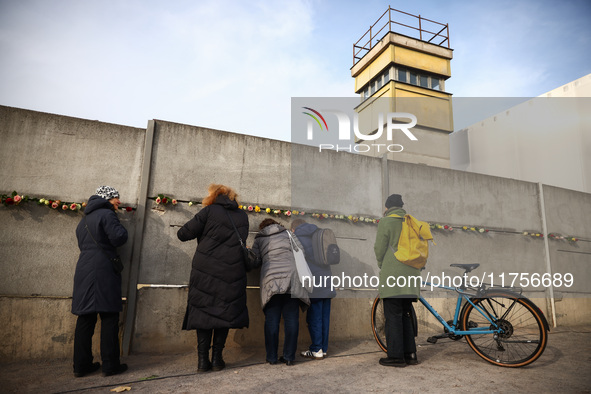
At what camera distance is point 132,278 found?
456 cm

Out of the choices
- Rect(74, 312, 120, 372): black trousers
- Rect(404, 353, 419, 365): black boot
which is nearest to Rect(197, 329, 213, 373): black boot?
Rect(74, 312, 120, 372): black trousers

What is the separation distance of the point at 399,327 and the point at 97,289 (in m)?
3.10

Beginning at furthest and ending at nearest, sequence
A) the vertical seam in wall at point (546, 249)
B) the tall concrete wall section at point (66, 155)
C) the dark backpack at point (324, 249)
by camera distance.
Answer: the vertical seam in wall at point (546, 249) < the dark backpack at point (324, 249) < the tall concrete wall section at point (66, 155)

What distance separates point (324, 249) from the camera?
4.67 metres

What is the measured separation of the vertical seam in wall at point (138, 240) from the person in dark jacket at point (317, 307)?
76.7 inches

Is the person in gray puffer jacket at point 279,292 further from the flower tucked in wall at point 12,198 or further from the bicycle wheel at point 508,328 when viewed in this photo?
the flower tucked in wall at point 12,198

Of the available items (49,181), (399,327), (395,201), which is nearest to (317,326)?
(399,327)

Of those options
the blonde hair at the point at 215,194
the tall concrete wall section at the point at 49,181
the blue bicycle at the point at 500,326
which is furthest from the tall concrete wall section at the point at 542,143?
the tall concrete wall section at the point at 49,181

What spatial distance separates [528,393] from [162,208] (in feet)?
14.0

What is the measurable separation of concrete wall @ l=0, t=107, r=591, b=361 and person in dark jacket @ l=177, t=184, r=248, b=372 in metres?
0.94

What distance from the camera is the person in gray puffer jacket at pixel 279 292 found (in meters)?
4.20

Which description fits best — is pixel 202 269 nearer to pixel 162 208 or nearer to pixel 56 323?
pixel 162 208

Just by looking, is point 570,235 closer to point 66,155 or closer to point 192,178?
point 192,178

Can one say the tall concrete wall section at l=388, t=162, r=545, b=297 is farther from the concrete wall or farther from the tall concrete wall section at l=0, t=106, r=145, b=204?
the tall concrete wall section at l=0, t=106, r=145, b=204
